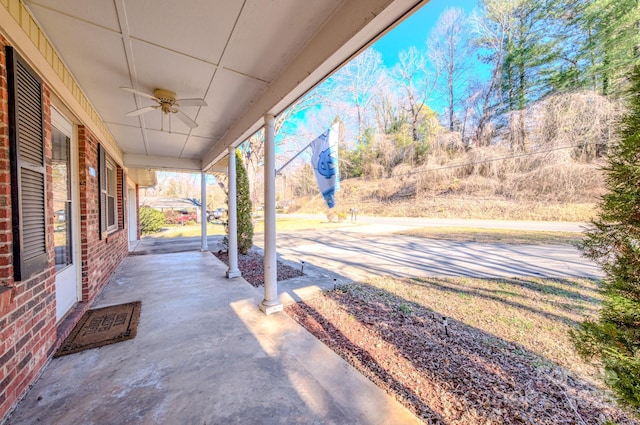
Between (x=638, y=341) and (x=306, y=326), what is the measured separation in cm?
233

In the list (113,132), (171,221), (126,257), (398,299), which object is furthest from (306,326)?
(171,221)

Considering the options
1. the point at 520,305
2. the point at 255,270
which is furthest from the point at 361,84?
the point at 520,305

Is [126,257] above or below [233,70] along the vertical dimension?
below

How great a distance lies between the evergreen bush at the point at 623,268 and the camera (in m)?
1.07

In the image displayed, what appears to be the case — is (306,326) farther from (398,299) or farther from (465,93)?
(465,93)

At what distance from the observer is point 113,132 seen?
4402mm

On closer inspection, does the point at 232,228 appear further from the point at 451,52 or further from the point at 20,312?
the point at 451,52

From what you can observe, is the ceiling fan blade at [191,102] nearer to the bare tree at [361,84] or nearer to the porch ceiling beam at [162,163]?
the porch ceiling beam at [162,163]

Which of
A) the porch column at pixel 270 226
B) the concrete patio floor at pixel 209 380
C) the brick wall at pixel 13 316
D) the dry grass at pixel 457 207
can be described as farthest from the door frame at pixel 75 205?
the dry grass at pixel 457 207

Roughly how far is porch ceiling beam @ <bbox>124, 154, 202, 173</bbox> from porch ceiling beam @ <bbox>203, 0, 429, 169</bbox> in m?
4.60

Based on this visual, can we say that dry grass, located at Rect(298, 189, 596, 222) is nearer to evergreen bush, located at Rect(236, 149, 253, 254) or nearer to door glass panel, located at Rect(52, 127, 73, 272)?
evergreen bush, located at Rect(236, 149, 253, 254)

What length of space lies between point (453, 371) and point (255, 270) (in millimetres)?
3885

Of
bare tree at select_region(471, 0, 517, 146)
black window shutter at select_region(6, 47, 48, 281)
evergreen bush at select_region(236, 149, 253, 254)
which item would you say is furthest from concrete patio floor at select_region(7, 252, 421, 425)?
bare tree at select_region(471, 0, 517, 146)

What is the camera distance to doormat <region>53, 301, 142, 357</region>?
7.45 feet
